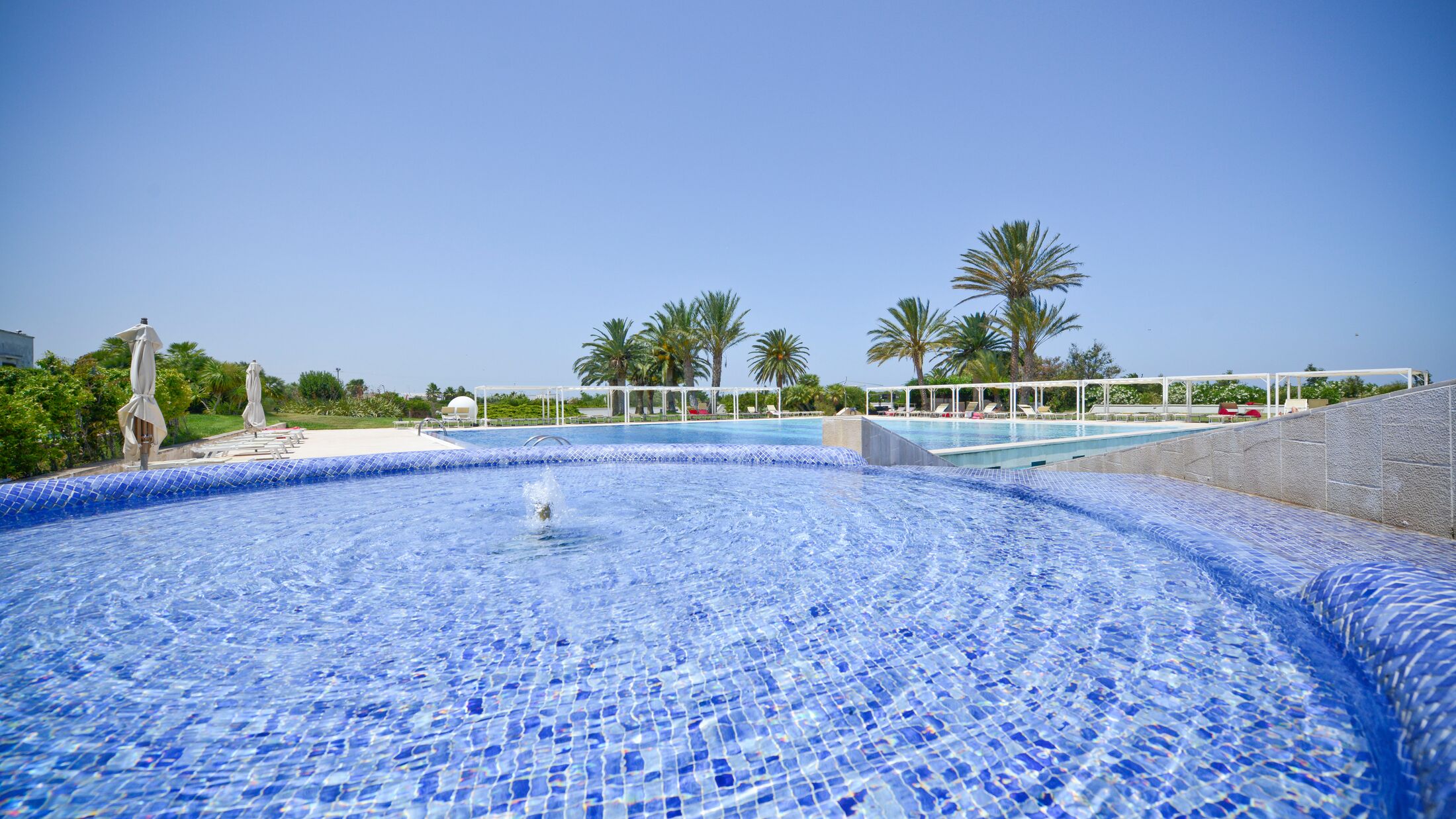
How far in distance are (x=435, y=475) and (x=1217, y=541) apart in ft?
31.4

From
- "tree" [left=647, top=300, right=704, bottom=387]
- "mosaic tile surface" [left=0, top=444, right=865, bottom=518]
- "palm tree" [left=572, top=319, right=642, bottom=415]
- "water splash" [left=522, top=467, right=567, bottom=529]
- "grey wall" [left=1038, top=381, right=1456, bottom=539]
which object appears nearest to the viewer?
"grey wall" [left=1038, top=381, right=1456, bottom=539]

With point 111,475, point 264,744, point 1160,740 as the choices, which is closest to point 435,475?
point 111,475

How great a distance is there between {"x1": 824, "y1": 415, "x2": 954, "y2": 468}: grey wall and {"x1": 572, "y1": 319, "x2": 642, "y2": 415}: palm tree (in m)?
23.7

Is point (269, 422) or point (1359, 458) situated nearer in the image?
point (1359, 458)

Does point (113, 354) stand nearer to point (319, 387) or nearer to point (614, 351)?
point (319, 387)

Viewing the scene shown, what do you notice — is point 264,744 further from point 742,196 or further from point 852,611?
point 742,196

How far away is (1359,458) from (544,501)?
7060 millimetres

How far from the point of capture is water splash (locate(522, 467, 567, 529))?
544 cm

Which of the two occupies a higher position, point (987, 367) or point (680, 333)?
point (680, 333)

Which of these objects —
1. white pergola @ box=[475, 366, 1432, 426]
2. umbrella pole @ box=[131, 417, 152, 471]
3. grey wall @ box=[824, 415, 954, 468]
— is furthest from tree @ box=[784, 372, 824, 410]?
umbrella pole @ box=[131, 417, 152, 471]

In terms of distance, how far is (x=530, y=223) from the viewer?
1005 inches

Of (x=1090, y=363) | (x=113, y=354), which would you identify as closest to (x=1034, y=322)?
(x=1090, y=363)

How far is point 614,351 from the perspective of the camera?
33.0m

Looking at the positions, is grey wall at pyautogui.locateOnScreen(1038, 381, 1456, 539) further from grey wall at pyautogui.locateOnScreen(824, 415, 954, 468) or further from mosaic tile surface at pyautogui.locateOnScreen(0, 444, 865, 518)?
mosaic tile surface at pyautogui.locateOnScreen(0, 444, 865, 518)
